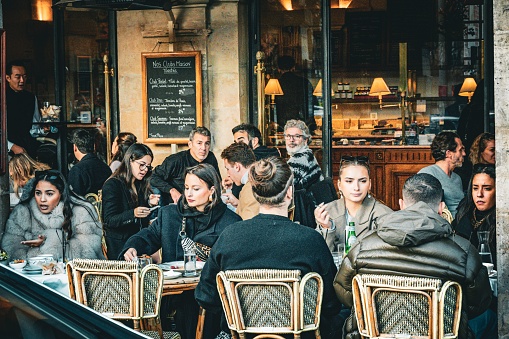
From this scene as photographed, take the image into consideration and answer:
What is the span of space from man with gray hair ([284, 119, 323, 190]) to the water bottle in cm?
196

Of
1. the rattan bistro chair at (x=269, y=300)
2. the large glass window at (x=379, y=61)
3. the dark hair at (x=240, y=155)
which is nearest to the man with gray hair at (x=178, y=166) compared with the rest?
the dark hair at (x=240, y=155)

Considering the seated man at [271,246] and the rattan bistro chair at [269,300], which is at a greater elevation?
the seated man at [271,246]

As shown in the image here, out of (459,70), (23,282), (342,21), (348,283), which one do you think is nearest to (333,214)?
(348,283)

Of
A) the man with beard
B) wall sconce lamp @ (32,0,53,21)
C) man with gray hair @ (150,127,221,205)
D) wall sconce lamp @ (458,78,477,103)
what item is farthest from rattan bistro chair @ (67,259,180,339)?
wall sconce lamp @ (458,78,477,103)

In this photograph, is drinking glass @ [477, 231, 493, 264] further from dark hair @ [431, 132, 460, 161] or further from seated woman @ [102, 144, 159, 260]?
seated woman @ [102, 144, 159, 260]

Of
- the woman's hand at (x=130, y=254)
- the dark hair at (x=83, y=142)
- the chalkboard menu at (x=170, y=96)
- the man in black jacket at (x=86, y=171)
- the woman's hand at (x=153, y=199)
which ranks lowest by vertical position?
the woman's hand at (x=130, y=254)

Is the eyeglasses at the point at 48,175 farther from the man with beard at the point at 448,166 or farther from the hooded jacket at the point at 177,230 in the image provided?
the man with beard at the point at 448,166

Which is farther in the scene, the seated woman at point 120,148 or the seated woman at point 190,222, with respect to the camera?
the seated woman at point 120,148

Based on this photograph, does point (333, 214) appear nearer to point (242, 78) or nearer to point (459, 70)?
point (242, 78)

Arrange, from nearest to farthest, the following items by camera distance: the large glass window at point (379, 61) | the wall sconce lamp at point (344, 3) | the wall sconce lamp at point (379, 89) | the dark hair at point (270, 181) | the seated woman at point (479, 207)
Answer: the dark hair at point (270, 181), the seated woman at point (479, 207), the large glass window at point (379, 61), the wall sconce lamp at point (344, 3), the wall sconce lamp at point (379, 89)

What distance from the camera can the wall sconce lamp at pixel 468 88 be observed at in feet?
43.1

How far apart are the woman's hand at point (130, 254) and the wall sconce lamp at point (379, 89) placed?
900 centimetres

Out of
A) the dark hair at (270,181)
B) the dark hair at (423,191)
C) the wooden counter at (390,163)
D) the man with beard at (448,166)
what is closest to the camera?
the dark hair at (270,181)

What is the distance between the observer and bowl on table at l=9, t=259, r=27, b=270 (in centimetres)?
618
